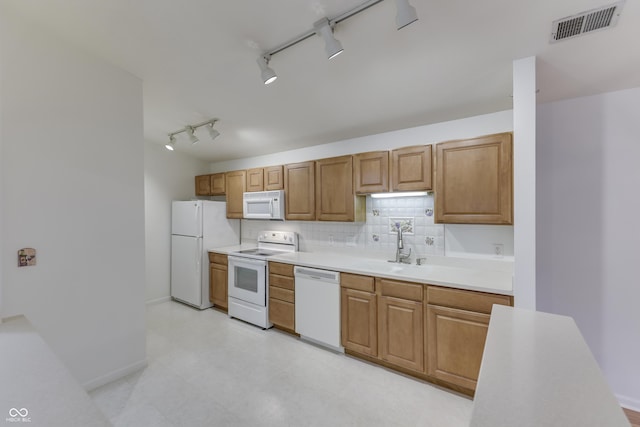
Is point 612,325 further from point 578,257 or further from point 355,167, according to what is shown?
point 355,167

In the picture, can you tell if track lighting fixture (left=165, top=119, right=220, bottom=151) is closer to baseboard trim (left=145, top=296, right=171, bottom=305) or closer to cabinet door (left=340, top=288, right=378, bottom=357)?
cabinet door (left=340, top=288, right=378, bottom=357)

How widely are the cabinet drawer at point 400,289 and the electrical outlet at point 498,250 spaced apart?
2.74ft

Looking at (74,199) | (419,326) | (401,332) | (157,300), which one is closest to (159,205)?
(157,300)

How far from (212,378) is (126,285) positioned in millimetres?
1148

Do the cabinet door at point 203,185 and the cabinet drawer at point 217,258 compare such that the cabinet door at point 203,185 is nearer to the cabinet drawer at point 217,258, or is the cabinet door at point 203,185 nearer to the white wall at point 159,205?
the white wall at point 159,205

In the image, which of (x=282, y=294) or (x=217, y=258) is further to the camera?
(x=217, y=258)

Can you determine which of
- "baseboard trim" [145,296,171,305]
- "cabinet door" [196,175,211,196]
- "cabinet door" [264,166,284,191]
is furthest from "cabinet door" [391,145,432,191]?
"baseboard trim" [145,296,171,305]

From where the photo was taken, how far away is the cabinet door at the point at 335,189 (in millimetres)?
3076

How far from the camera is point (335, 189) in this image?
10.4 ft

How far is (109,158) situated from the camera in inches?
94.4

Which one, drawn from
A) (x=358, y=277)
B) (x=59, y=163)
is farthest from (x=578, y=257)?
(x=59, y=163)

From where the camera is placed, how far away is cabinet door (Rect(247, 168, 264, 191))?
393 cm

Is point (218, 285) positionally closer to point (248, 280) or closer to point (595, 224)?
point (248, 280)

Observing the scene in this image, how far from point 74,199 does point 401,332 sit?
2.92m
